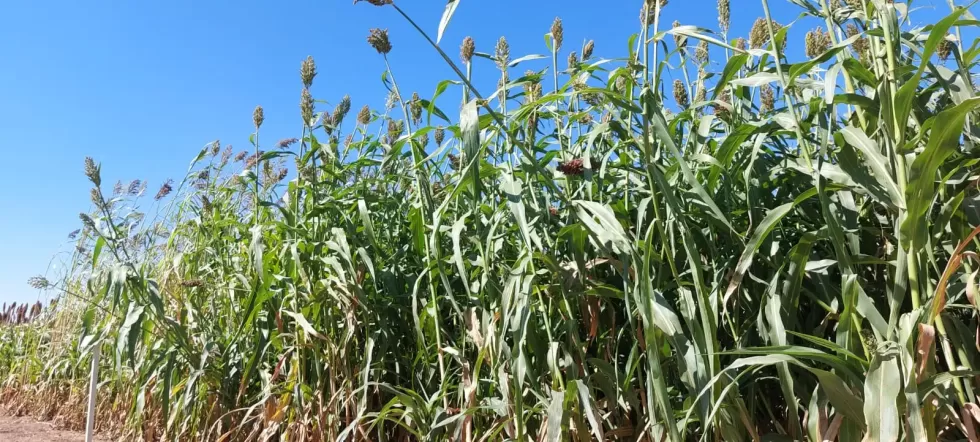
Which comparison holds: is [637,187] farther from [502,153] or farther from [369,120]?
[369,120]

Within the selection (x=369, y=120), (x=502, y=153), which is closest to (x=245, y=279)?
(x=369, y=120)

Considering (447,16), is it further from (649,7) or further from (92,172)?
(92,172)

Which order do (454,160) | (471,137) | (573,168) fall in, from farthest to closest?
(454,160)
(573,168)
(471,137)

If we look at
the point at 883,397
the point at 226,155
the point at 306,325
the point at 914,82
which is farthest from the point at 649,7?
the point at 226,155

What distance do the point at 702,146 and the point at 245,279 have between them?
1301 millimetres

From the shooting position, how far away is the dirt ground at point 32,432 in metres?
2.44

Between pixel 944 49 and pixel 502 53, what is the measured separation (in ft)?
2.87

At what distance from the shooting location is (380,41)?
1.49m

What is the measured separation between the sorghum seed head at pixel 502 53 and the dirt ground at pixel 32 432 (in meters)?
2.17

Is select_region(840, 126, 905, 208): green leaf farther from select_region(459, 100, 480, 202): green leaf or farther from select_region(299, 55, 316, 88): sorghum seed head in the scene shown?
select_region(299, 55, 316, 88): sorghum seed head

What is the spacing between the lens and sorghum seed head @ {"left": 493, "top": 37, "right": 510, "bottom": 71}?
1.42m

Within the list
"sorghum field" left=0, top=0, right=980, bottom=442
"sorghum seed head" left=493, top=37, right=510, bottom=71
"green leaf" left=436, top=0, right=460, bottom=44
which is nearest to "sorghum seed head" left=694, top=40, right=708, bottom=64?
"sorghum field" left=0, top=0, right=980, bottom=442

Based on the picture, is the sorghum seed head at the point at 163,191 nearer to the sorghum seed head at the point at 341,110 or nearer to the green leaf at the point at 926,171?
the sorghum seed head at the point at 341,110

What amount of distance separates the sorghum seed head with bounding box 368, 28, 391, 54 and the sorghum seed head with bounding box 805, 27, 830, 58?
95cm
